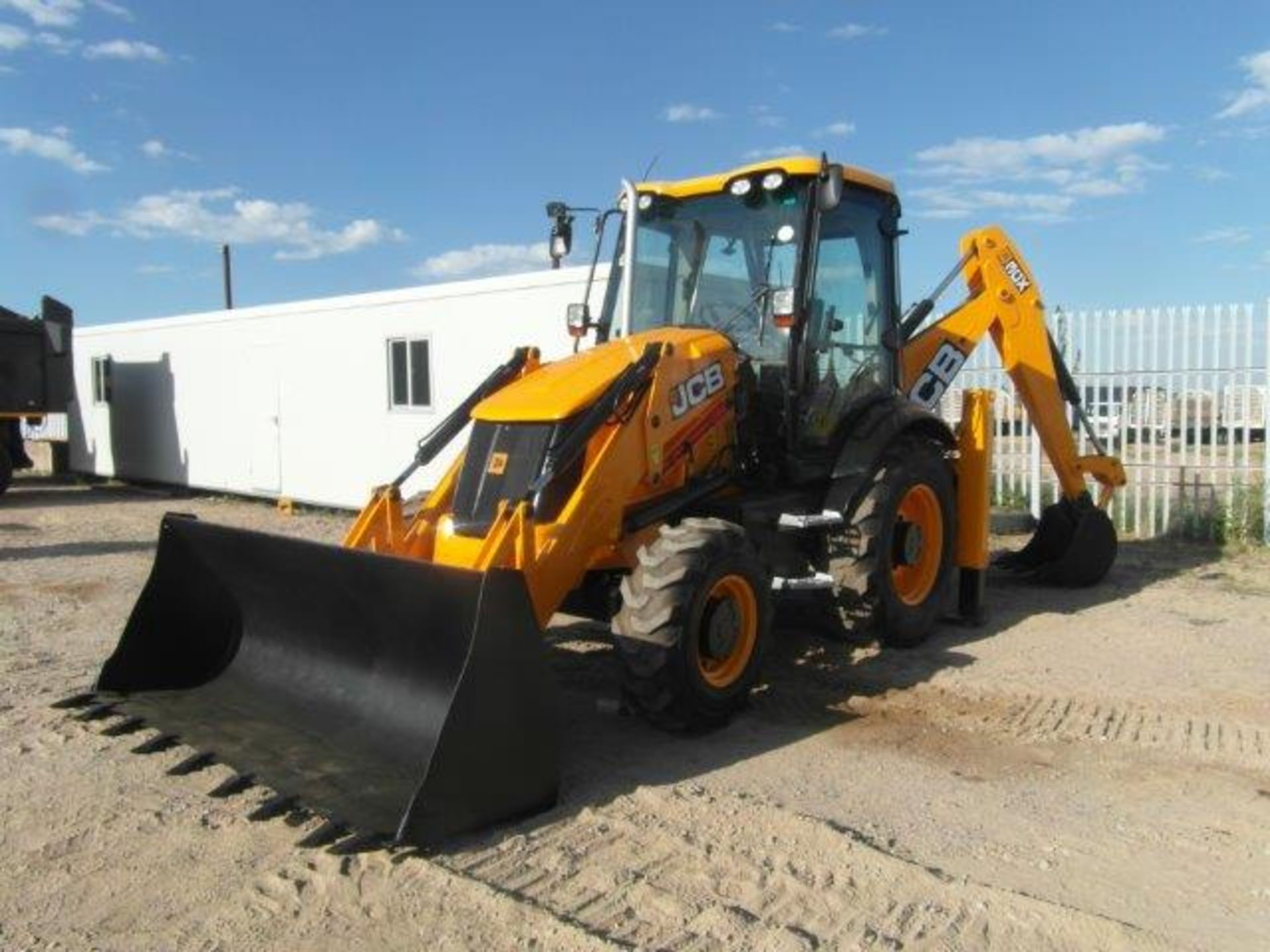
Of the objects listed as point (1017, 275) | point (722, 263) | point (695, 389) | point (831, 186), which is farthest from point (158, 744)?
point (1017, 275)

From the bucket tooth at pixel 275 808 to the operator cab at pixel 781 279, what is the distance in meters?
3.30

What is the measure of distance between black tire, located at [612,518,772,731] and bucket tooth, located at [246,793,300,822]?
Result: 4.90ft

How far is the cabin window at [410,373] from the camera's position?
1325 centimetres

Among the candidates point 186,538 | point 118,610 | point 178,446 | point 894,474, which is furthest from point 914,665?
point 178,446

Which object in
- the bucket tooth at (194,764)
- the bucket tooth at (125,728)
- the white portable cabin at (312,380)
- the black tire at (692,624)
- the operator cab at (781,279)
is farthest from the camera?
the white portable cabin at (312,380)

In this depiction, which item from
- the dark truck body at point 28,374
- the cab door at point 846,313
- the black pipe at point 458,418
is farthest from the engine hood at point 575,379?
the dark truck body at point 28,374

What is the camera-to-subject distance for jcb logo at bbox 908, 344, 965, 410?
775 centimetres

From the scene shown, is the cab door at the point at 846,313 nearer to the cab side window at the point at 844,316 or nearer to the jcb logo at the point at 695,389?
the cab side window at the point at 844,316

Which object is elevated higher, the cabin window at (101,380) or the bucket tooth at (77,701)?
the cabin window at (101,380)

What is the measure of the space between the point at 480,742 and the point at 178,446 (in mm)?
15825

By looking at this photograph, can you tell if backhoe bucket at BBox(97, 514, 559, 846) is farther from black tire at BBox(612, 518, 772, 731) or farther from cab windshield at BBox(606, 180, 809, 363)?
cab windshield at BBox(606, 180, 809, 363)

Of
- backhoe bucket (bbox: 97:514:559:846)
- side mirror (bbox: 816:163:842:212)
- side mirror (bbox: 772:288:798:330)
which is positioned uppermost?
side mirror (bbox: 816:163:842:212)

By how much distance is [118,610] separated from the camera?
28.0 ft

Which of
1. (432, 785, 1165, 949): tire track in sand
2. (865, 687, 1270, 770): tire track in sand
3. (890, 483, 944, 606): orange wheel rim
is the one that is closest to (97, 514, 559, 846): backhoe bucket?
(432, 785, 1165, 949): tire track in sand
